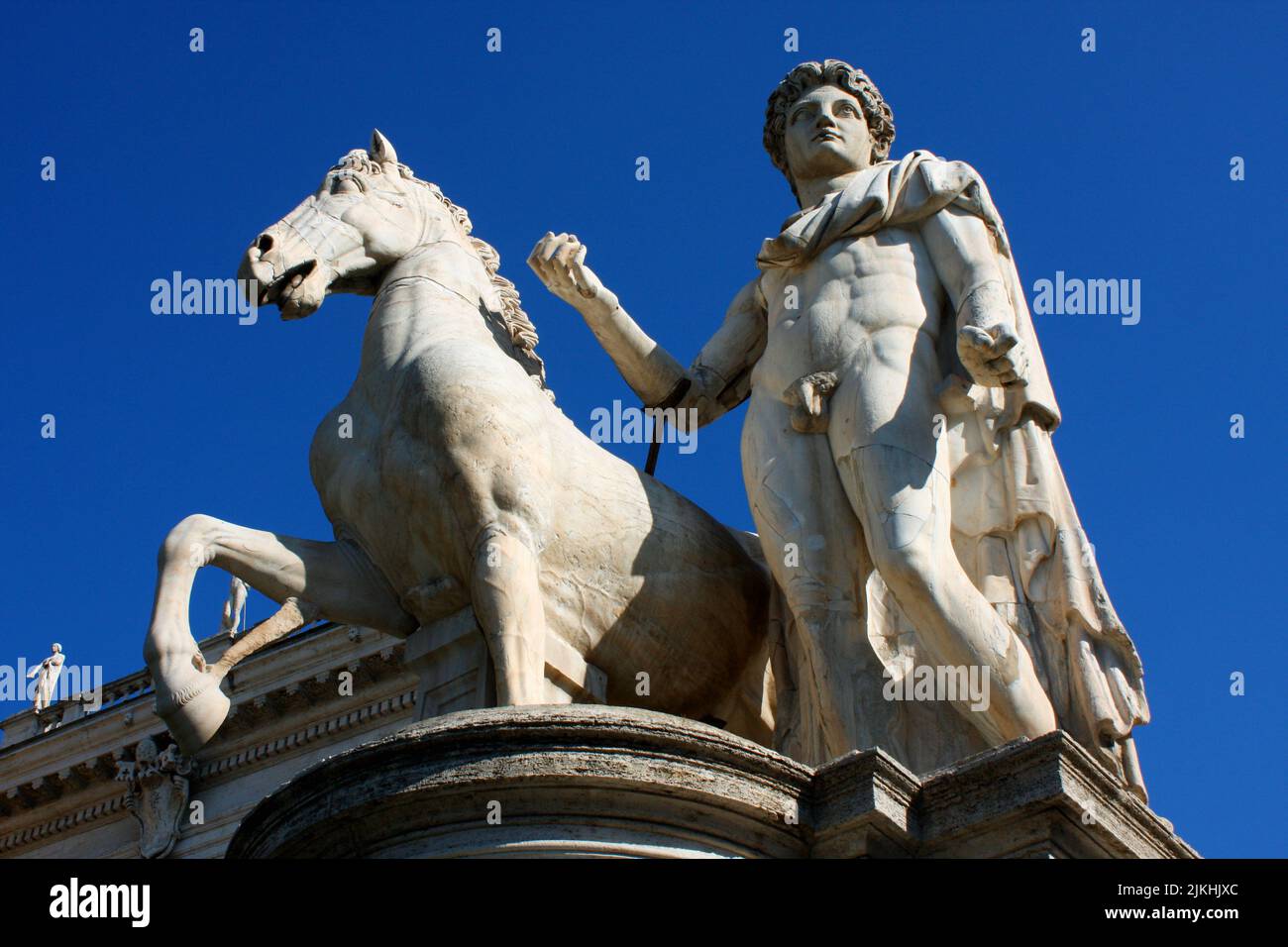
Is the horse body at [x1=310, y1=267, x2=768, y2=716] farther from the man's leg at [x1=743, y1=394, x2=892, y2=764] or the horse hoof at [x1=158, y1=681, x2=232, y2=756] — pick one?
the horse hoof at [x1=158, y1=681, x2=232, y2=756]

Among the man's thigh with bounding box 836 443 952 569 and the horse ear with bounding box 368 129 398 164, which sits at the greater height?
the horse ear with bounding box 368 129 398 164

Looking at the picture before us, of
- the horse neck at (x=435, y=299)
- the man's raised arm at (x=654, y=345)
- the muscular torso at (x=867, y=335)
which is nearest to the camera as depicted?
the muscular torso at (x=867, y=335)

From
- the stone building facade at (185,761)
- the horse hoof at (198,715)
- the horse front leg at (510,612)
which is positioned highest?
the stone building facade at (185,761)

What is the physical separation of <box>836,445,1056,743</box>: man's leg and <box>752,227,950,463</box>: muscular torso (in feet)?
0.50

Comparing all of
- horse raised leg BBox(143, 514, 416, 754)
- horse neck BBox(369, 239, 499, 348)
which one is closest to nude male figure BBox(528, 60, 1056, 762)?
horse neck BBox(369, 239, 499, 348)

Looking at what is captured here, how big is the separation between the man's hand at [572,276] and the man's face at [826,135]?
117cm

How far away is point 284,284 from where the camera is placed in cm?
1084

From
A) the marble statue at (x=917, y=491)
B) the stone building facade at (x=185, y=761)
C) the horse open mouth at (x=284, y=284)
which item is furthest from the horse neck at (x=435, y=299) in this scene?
the stone building facade at (x=185, y=761)

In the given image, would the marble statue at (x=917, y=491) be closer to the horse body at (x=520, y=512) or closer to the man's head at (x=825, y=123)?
the man's head at (x=825, y=123)

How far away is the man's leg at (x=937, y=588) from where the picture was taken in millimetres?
9344

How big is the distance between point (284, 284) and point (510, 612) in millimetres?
2265

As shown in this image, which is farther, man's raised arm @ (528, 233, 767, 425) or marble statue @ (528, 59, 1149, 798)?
man's raised arm @ (528, 233, 767, 425)

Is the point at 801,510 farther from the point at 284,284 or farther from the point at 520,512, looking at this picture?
the point at 284,284

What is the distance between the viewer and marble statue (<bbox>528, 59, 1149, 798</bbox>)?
375 inches
